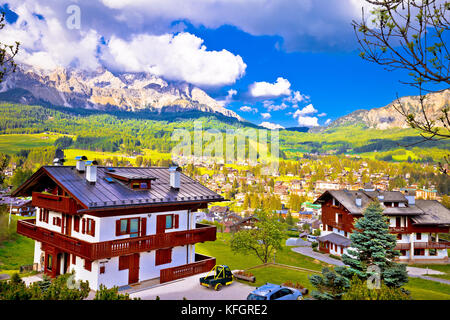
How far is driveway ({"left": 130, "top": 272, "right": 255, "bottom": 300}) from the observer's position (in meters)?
16.9

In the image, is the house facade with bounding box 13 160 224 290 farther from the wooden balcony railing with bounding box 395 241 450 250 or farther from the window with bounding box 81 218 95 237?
the wooden balcony railing with bounding box 395 241 450 250

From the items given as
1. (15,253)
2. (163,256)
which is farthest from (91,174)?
(15,253)

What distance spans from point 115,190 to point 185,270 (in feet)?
22.3

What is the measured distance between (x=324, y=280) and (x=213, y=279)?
21.3 ft

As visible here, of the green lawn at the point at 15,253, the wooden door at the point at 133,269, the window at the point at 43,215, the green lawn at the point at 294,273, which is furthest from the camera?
the green lawn at the point at 15,253

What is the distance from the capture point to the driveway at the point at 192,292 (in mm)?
16922

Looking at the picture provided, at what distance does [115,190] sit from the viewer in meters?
19.8

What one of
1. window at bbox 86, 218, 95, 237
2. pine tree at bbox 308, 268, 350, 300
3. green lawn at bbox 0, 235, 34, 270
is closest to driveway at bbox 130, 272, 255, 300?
pine tree at bbox 308, 268, 350, 300

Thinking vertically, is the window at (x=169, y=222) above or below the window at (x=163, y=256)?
above

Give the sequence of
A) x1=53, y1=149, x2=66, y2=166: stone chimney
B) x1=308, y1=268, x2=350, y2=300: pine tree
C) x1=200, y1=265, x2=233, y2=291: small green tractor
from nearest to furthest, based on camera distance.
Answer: x1=308, y1=268, x2=350, y2=300: pine tree, x1=200, y1=265, x2=233, y2=291: small green tractor, x1=53, y1=149, x2=66, y2=166: stone chimney

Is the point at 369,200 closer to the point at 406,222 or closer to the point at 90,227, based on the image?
the point at 406,222

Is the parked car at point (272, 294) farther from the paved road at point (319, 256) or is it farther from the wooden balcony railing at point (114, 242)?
the paved road at point (319, 256)

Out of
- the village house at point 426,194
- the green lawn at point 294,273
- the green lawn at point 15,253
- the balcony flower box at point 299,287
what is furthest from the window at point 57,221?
the village house at point 426,194
